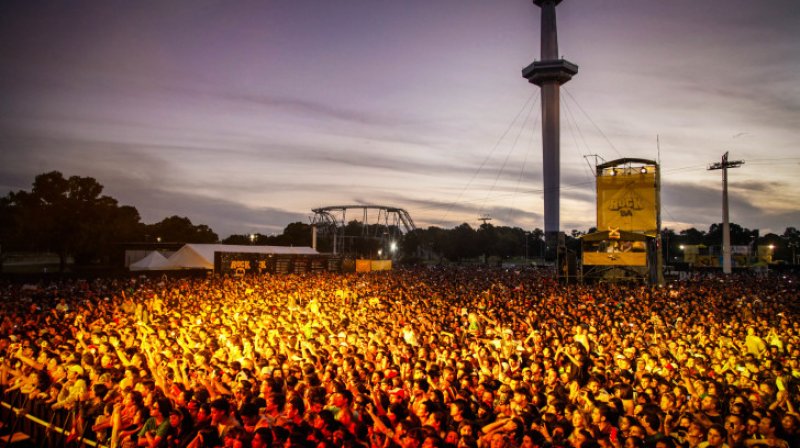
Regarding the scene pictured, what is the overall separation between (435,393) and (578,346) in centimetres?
440

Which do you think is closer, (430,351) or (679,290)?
(430,351)

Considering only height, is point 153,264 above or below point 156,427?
above

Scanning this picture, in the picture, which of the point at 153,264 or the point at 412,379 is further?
the point at 153,264

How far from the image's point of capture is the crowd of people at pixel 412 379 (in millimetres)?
5875

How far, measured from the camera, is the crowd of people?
588cm

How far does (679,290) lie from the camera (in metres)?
23.9

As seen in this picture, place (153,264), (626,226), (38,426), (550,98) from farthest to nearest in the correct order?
(550,98), (153,264), (626,226), (38,426)

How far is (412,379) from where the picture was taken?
798cm

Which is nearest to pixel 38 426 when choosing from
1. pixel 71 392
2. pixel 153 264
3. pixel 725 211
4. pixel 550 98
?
pixel 71 392

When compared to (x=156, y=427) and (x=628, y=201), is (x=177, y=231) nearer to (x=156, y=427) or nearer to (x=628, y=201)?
(x=628, y=201)

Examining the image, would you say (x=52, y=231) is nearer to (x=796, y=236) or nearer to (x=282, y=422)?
(x=282, y=422)

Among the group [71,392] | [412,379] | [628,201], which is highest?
[628,201]

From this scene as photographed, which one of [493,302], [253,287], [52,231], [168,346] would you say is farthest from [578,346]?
[52,231]

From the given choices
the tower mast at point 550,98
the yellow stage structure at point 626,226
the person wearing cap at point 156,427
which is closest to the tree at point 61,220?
the yellow stage structure at point 626,226
